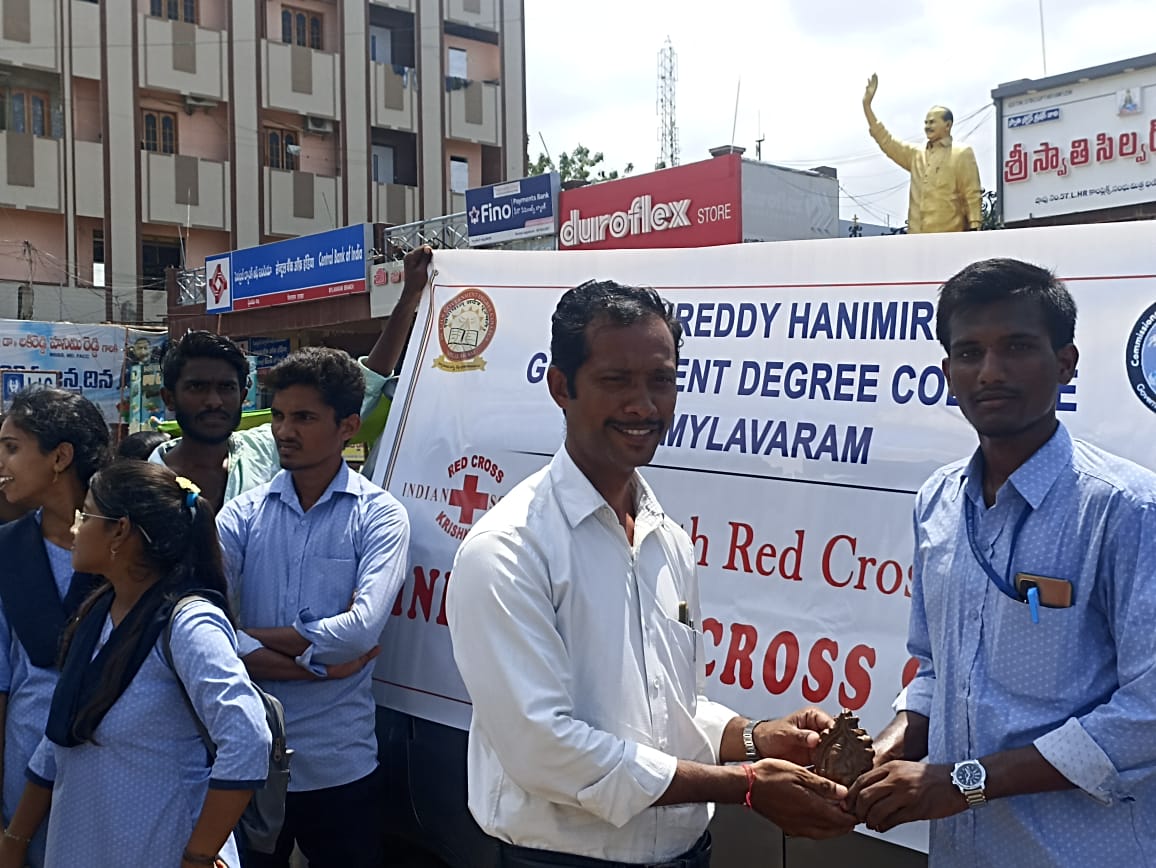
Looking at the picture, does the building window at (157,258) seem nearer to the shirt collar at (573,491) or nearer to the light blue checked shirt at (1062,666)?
the shirt collar at (573,491)

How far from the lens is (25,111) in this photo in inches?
911

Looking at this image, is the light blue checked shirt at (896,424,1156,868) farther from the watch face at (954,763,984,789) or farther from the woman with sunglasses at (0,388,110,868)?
the woman with sunglasses at (0,388,110,868)

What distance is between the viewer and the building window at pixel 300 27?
2584cm

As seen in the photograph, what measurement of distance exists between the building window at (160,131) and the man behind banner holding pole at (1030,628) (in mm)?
25488

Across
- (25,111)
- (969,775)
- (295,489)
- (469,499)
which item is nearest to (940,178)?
(469,499)

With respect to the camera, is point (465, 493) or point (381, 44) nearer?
point (465, 493)

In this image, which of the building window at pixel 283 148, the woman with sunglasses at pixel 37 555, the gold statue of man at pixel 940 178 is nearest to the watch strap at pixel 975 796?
the woman with sunglasses at pixel 37 555

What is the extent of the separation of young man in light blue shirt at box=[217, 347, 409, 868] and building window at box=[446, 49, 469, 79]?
87.0 ft

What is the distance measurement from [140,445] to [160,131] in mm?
23047

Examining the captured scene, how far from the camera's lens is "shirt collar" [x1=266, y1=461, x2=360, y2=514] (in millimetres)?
2857

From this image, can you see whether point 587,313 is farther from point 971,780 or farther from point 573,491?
point 971,780

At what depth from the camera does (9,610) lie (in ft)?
7.88

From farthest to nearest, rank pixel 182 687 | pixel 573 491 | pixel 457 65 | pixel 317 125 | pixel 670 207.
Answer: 1. pixel 457 65
2. pixel 317 125
3. pixel 670 207
4. pixel 182 687
5. pixel 573 491

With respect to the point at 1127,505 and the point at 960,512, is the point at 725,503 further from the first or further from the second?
the point at 1127,505
